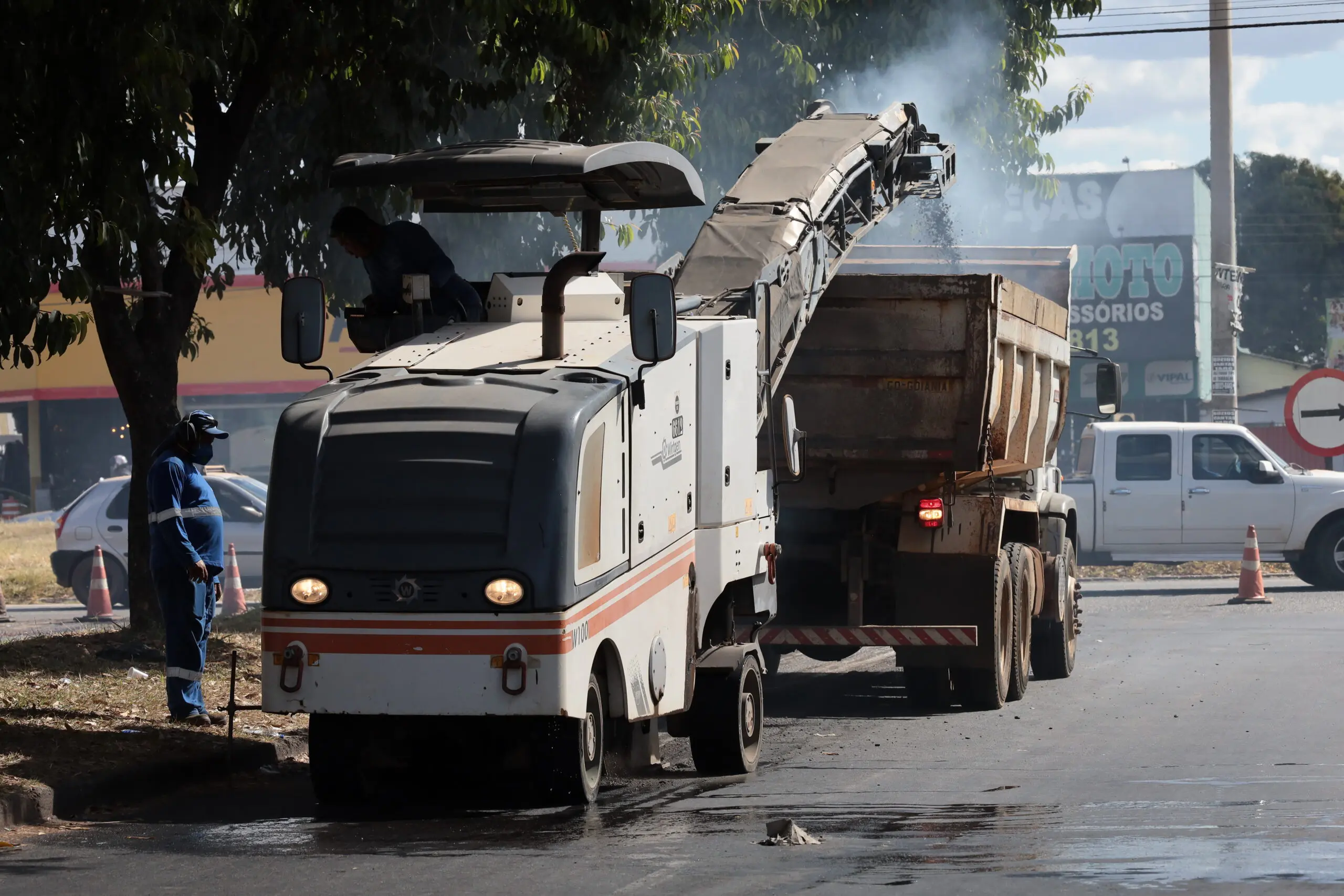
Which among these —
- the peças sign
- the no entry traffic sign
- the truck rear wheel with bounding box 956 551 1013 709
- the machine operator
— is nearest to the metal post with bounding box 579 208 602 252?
the machine operator

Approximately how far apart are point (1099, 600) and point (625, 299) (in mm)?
14615

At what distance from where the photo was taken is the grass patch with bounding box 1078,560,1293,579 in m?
26.4

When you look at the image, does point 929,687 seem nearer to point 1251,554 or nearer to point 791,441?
point 791,441

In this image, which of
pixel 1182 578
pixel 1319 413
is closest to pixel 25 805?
pixel 1319 413

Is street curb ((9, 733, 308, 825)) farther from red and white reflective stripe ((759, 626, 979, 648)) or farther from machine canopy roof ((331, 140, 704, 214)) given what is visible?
red and white reflective stripe ((759, 626, 979, 648))

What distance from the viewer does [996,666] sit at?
498 inches

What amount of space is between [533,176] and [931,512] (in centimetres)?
449

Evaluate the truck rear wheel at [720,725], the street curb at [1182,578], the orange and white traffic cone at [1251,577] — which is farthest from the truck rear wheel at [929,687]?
the street curb at [1182,578]

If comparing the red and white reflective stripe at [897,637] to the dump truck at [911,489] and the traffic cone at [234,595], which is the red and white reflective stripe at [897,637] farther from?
the traffic cone at [234,595]

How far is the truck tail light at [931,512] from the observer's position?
496 inches

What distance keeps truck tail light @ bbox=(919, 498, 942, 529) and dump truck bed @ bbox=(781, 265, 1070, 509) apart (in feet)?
0.65

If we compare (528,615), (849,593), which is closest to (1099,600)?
(849,593)

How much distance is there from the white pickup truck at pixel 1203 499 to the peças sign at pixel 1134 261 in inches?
826

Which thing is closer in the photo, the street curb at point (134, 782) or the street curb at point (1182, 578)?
the street curb at point (134, 782)
